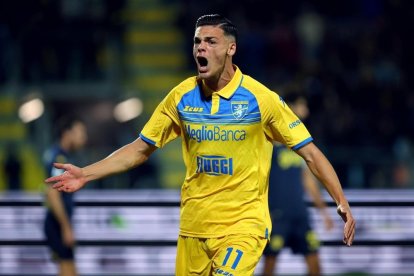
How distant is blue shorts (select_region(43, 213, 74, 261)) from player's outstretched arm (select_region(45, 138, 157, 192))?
3908mm

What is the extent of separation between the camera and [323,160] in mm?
6887

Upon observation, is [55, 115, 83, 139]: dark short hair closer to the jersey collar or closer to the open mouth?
the jersey collar

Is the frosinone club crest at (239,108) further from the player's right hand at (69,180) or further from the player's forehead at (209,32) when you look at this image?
the player's right hand at (69,180)

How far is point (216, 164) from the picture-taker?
695cm

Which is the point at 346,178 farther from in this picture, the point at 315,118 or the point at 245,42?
the point at 245,42

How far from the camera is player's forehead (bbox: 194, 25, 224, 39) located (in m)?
6.88

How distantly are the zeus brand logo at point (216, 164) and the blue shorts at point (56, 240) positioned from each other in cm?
418

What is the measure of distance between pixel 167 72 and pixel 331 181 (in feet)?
45.1

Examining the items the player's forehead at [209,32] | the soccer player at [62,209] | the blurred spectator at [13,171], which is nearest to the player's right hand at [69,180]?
the player's forehead at [209,32]

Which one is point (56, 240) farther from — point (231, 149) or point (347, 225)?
point (347, 225)

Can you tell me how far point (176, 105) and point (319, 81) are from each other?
38.2ft

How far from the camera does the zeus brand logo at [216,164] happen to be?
694cm

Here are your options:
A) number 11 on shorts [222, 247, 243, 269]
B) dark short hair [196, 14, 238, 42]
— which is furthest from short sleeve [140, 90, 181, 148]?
number 11 on shorts [222, 247, 243, 269]

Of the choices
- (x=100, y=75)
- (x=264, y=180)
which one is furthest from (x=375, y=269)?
(x=100, y=75)
